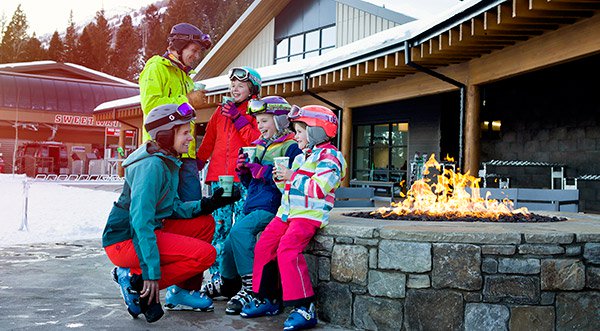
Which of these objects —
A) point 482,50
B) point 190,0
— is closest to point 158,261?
point 482,50

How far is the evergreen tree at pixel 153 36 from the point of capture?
69869mm

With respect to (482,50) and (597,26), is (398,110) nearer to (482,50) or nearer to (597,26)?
(482,50)

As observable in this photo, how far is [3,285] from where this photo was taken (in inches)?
207

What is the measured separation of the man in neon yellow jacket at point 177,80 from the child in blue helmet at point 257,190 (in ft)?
1.29

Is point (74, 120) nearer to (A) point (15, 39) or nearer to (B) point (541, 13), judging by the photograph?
(B) point (541, 13)

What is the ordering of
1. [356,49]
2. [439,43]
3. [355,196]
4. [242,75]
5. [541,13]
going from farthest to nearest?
[356,49], [439,43], [355,196], [541,13], [242,75]

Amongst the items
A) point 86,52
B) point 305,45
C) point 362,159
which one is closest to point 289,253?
point 362,159

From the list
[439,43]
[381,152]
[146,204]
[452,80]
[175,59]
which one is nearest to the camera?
[146,204]

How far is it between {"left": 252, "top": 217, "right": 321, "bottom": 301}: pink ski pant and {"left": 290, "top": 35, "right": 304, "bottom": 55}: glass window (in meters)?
15.0

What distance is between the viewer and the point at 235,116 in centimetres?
483

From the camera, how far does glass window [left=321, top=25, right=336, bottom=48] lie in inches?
689

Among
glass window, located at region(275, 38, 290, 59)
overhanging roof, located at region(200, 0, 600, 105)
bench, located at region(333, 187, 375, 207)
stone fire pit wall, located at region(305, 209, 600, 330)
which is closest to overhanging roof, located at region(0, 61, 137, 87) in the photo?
glass window, located at region(275, 38, 290, 59)

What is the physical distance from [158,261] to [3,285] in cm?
221

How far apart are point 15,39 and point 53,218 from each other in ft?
233
